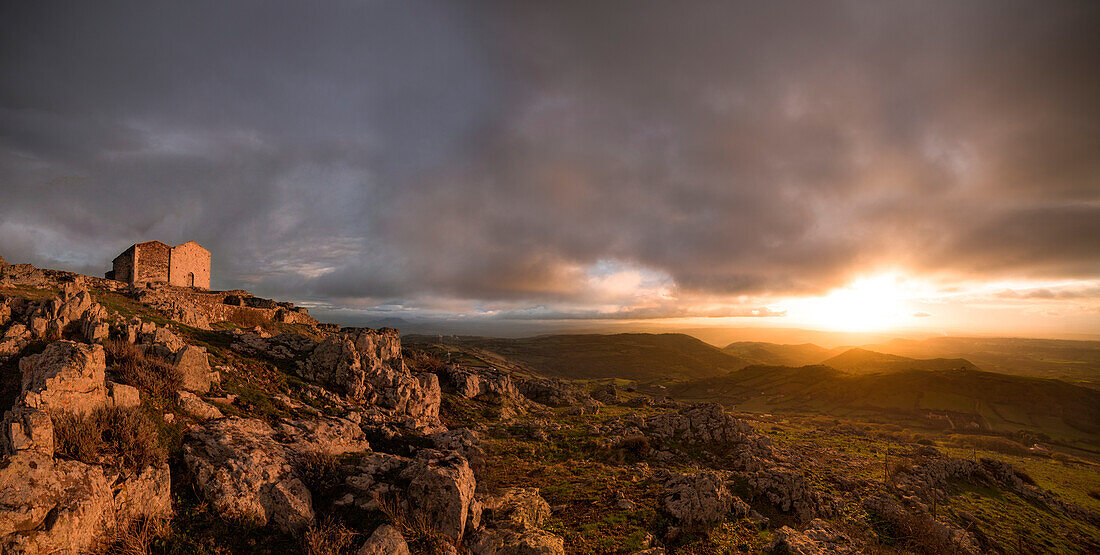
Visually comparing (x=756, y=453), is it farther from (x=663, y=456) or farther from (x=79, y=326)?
(x=79, y=326)

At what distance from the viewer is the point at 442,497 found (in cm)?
1275

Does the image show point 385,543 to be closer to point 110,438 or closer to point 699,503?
point 110,438

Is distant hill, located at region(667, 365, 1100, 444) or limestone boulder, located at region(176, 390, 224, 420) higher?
limestone boulder, located at region(176, 390, 224, 420)

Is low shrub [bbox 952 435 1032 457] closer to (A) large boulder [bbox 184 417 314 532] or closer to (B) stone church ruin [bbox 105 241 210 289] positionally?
(A) large boulder [bbox 184 417 314 532]

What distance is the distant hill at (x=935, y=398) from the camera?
91000mm

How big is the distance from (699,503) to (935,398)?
13643 cm

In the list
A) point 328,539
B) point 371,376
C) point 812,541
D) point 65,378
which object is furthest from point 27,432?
point 812,541

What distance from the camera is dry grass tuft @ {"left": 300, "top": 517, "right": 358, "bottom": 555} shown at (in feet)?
33.9

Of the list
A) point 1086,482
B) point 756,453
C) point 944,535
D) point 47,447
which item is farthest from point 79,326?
point 1086,482

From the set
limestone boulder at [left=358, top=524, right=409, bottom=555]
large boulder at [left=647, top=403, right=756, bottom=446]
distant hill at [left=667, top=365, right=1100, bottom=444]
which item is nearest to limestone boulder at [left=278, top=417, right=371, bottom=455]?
limestone boulder at [left=358, top=524, right=409, bottom=555]

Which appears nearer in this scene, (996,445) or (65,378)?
(65,378)

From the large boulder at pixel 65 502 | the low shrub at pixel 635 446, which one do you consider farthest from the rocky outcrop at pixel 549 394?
the large boulder at pixel 65 502

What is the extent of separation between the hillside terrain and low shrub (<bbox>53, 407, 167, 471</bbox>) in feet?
0.19

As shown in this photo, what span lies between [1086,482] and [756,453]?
60.7 metres
